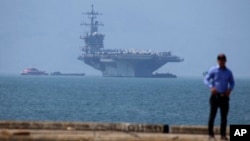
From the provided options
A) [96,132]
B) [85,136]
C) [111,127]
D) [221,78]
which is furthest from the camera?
[111,127]

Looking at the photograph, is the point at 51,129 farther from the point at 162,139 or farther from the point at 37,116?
the point at 37,116

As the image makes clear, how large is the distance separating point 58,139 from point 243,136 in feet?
10.4

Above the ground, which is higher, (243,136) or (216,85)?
(216,85)

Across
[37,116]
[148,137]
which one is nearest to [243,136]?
[148,137]

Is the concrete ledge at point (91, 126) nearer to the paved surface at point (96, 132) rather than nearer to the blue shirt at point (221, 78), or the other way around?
the paved surface at point (96, 132)

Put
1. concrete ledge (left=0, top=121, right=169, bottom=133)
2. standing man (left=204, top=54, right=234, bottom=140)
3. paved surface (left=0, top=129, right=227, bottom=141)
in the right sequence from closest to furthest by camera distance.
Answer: paved surface (left=0, top=129, right=227, bottom=141) < standing man (left=204, top=54, right=234, bottom=140) < concrete ledge (left=0, top=121, right=169, bottom=133)

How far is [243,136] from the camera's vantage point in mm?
11672

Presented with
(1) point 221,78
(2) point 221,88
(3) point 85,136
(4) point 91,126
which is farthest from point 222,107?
(4) point 91,126

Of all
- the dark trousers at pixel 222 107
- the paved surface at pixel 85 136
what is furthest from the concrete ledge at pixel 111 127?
the dark trousers at pixel 222 107

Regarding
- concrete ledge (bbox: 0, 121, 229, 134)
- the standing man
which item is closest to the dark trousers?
the standing man

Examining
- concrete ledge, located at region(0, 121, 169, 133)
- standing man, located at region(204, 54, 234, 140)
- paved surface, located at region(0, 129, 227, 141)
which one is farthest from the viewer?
concrete ledge, located at region(0, 121, 169, 133)

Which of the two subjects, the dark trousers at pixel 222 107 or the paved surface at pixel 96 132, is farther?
the dark trousers at pixel 222 107

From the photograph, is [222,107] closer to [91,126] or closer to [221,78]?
[221,78]

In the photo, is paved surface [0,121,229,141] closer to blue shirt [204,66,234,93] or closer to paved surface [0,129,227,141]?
paved surface [0,129,227,141]
